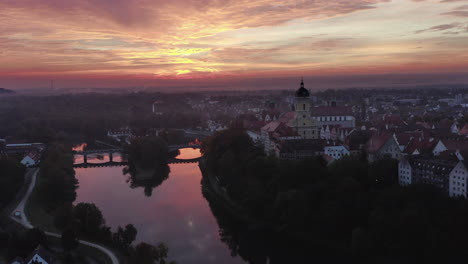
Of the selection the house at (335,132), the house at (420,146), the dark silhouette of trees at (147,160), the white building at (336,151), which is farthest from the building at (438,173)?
the dark silhouette of trees at (147,160)

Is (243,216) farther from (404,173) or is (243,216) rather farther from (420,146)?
(420,146)

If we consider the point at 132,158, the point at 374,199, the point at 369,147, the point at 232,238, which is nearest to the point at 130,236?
the point at 232,238

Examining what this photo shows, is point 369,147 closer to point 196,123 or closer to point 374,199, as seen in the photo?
point 374,199

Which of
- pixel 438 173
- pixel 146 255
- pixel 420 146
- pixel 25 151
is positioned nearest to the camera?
pixel 146 255

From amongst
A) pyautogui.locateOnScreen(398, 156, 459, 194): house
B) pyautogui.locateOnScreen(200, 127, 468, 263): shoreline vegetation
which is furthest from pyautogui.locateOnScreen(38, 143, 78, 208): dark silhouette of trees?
pyautogui.locateOnScreen(398, 156, 459, 194): house

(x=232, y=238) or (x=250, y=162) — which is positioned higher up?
(x=250, y=162)

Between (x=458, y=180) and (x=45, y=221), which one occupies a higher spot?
(x=458, y=180)

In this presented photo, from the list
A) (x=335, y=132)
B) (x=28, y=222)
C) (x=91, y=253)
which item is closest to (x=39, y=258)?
(x=91, y=253)

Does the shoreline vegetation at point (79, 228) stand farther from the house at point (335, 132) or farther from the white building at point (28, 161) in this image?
the house at point (335, 132)
